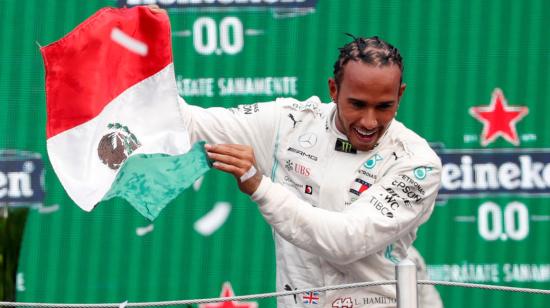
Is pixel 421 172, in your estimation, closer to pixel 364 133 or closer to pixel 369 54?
pixel 364 133

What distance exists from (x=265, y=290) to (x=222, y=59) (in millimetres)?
1290

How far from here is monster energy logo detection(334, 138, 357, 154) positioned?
444cm

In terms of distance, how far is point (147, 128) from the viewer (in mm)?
4723

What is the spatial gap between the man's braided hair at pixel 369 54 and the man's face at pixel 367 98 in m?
0.02

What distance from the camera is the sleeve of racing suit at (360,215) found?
4211mm

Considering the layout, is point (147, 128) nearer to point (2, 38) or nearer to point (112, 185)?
point (112, 185)

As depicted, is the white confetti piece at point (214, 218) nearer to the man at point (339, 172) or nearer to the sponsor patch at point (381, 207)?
the man at point (339, 172)

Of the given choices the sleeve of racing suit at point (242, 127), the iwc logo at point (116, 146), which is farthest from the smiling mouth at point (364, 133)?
the iwc logo at point (116, 146)

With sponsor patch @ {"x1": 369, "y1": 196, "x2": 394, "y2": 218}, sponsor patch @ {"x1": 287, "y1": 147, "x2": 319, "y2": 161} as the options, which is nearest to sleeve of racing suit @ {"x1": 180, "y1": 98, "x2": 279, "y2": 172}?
sponsor patch @ {"x1": 287, "y1": 147, "x2": 319, "y2": 161}

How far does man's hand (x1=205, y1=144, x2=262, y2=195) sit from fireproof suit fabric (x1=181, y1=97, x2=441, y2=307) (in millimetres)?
104

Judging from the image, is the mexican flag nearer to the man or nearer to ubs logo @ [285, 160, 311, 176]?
the man

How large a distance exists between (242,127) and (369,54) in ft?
1.86

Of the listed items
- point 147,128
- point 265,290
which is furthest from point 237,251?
point 147,128

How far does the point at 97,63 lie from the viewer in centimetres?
481
